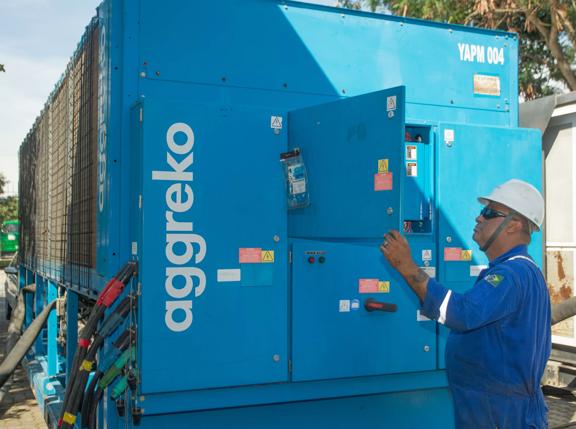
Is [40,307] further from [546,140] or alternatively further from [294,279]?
[546,140]

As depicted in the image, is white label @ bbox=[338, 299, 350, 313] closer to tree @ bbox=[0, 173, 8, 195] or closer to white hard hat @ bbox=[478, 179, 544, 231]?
white hard hat @ bbox=[478, 179, 544, 231]

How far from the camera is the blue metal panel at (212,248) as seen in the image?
10.4ft

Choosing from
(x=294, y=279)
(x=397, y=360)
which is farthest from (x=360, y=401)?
(x=294, y=279)

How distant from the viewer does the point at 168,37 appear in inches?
145

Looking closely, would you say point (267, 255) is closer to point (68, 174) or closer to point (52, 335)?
point (68, 174)

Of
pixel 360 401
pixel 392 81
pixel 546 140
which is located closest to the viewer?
pixel 360 401

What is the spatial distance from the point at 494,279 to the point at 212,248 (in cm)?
135

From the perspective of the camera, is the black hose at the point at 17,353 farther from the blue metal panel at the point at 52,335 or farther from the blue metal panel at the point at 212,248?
the blue metal panel at the point at 212,248

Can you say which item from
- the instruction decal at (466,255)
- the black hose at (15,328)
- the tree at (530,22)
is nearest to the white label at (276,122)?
the instruction decal at (466,255)

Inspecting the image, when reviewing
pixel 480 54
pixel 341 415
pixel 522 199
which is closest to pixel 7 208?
pixel 480 54

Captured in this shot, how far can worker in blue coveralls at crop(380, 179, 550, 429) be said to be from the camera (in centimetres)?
274

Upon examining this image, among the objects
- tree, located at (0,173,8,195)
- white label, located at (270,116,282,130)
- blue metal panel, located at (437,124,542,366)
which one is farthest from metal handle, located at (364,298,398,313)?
tree, located at (0,173,8,195)

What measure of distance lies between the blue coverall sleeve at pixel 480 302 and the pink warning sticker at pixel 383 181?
58 centimetres

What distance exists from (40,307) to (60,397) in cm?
217
